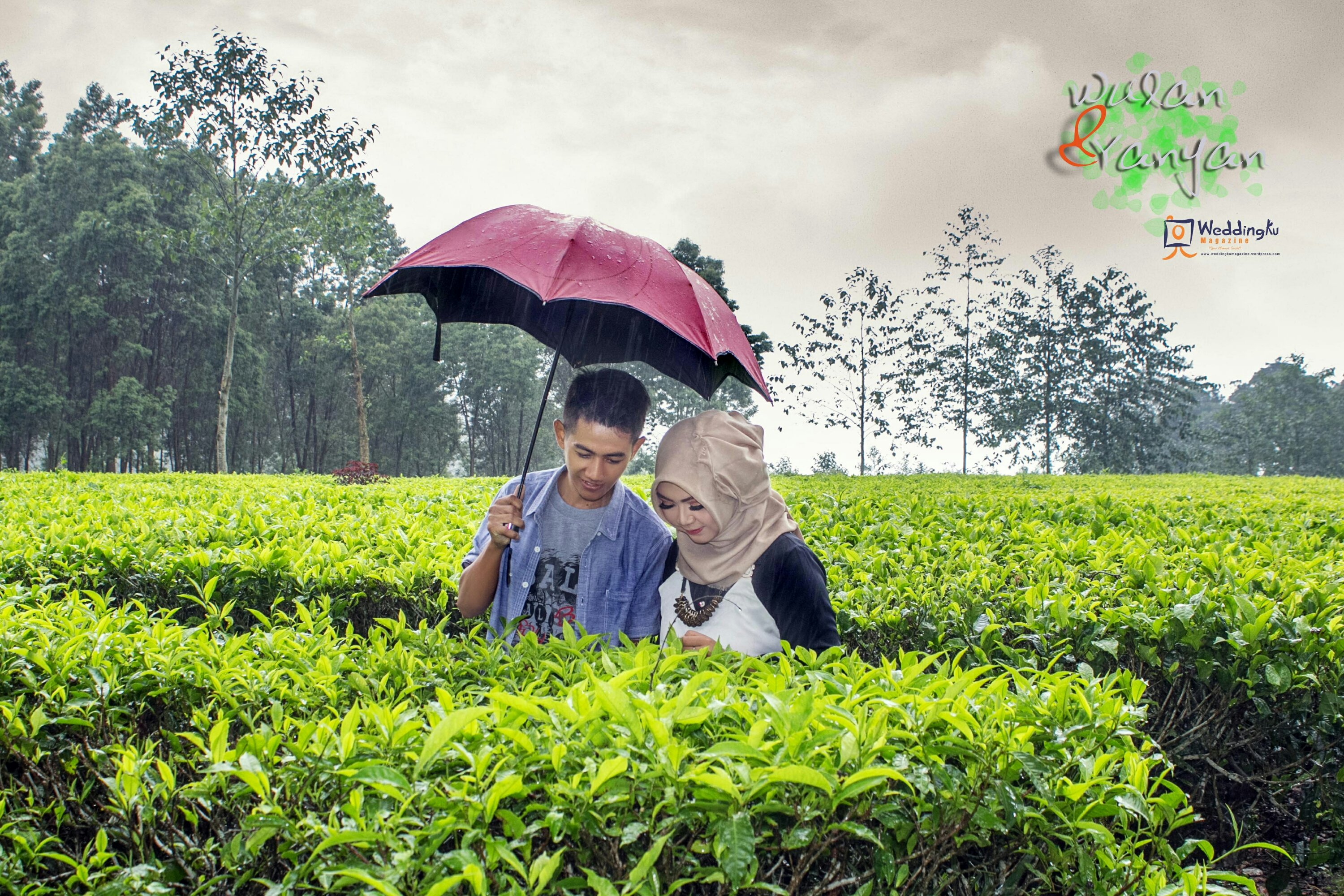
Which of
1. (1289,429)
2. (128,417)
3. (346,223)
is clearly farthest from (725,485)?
(1289,429)

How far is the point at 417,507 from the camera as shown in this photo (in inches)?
256

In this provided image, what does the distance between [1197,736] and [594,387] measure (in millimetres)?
2496

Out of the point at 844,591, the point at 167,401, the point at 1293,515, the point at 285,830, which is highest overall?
the point at 167,401

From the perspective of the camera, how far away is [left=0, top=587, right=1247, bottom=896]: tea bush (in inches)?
54.1

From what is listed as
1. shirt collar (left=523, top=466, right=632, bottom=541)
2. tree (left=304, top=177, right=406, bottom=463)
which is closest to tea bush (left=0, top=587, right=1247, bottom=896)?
shirt collar (left=523, top=466, right=632, bottom=541)

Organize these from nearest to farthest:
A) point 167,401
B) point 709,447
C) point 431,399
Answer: point 709,447 < point 167,401 < point 431,399

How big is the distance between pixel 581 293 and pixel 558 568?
1.13 metres

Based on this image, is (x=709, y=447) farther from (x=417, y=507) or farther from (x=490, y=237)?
(x=417, y=507)

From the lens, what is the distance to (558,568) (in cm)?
302

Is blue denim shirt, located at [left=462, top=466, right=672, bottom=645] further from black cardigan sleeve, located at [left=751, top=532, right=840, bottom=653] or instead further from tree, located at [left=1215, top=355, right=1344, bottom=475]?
tree, located at [left=1215, top=355, right=1344, bottom=475]

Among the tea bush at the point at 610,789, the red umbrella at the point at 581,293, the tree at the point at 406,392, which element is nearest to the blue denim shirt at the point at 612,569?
the red umbrella at the point at 581,293

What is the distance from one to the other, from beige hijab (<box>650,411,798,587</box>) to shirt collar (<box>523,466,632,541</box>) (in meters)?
0.37

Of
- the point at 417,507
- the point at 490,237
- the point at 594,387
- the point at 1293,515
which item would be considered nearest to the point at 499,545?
the point at 594,387

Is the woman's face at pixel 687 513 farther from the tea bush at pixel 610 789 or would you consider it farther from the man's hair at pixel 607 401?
the tea bush at pixel 610 789
